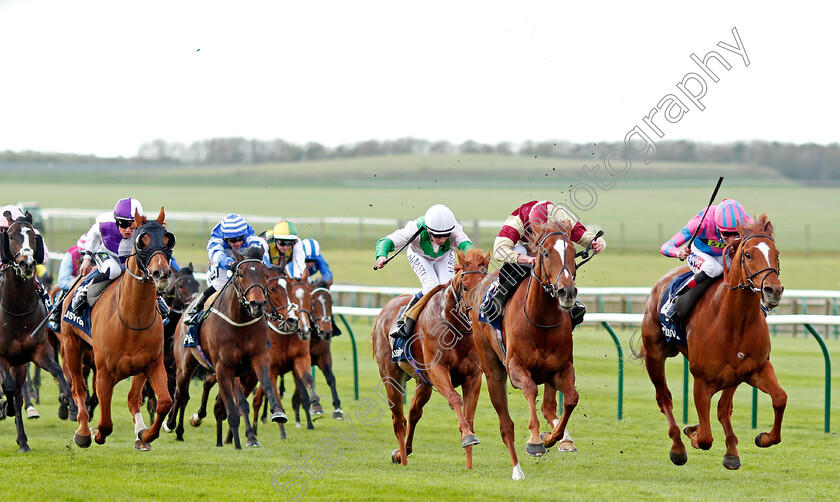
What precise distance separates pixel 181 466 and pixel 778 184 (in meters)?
34.1

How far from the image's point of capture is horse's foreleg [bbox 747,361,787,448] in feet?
22.1

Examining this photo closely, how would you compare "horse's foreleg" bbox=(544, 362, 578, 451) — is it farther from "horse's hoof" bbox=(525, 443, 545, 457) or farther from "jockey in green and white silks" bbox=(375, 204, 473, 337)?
"jockey in green and white silks" bbox=(375, 204, 473, 337)

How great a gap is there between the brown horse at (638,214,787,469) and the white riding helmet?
1.98 m

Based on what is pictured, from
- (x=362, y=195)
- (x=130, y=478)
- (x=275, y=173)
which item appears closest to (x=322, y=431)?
(x=130, y=478)

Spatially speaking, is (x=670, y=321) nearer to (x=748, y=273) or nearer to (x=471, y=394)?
(x=748, y=273)

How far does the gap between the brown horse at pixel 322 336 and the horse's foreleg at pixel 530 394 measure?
163 inches

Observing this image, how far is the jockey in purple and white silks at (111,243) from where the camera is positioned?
8.24 meters

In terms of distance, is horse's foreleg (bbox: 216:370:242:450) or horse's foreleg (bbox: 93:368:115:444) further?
horse's foreleg (bbox: 216:370:242:450)

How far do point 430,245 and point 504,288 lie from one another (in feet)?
3.84

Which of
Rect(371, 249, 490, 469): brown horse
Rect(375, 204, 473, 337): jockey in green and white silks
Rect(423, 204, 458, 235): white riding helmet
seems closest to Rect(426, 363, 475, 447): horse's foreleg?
Rect(371, 249, 490, 469): brown horse

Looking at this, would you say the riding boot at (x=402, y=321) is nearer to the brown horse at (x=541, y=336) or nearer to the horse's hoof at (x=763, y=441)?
the brown horse at (x=541, y=336)

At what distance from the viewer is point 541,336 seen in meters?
6.95

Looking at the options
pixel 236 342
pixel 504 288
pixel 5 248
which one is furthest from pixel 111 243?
pixel 504 288

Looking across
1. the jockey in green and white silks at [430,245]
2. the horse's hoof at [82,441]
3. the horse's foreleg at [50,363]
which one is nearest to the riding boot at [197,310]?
the horse's foreleg at [50,363]
